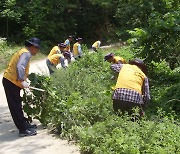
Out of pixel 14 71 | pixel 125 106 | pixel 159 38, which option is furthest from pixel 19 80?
pixel 159 38

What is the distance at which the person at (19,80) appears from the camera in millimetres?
6758

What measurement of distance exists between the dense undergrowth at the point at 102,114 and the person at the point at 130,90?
0.23 meters

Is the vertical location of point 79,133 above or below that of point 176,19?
below

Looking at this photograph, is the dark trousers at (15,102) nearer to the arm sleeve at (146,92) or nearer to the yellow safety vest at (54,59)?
the arm sleeve at (146,92)

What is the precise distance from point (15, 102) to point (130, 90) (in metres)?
2.14

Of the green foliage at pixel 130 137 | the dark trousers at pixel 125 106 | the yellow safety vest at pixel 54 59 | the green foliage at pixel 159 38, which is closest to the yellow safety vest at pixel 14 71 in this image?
the green foliage at pixel 130 137

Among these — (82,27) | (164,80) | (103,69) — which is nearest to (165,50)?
(164,80)

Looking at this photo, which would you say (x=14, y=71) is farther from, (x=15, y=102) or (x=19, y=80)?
(x=15, y=102)

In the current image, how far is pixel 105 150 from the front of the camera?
5184 mm

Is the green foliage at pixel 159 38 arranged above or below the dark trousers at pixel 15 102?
above

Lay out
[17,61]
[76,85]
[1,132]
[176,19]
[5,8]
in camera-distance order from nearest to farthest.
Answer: [17,61]
[1,132]
[76,85]
[176,19]
[5,8]

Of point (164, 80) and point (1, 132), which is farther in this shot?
point (164, 80)

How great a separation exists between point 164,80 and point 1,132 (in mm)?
4466

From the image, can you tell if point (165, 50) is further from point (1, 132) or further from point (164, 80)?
point (1, 132)
